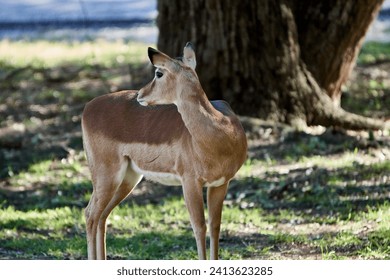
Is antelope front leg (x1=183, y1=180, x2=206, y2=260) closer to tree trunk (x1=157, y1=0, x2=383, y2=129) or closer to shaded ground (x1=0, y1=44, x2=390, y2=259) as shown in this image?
shaded ground (x1=0, y1=44, x2=390, y2=259)

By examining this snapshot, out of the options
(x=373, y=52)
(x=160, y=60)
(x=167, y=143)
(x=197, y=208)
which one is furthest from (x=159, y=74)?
(x=373, y=52)

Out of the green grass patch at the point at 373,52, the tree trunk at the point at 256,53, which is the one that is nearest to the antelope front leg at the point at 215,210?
the tree trunk at the point at 256,53

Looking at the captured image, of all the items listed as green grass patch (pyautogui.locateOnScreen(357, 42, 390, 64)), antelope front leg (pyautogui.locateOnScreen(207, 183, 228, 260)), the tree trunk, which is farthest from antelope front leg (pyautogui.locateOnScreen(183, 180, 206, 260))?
green grass patch (pyautogui.locateOnScreen(357, 42, 390, 64))

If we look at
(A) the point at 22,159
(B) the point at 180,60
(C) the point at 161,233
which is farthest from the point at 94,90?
(B) the point at 180,60

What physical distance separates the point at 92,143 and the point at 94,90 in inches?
220

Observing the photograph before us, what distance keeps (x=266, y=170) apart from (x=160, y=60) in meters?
3.84

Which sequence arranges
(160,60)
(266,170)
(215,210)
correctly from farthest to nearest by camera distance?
(266,170), (215,210), (160,60)

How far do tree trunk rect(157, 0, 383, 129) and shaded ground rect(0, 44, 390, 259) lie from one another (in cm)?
24

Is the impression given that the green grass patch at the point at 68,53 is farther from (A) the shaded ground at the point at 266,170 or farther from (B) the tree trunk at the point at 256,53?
(B) the tree trunk at the point at 256,53

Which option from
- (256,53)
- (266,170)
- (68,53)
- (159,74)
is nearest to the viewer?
(159,74)

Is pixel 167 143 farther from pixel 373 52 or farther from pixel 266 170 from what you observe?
pixel 373 52

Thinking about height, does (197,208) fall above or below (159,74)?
below

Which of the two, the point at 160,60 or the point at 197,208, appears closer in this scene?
the point at 160,60

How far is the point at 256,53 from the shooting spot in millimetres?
10109
